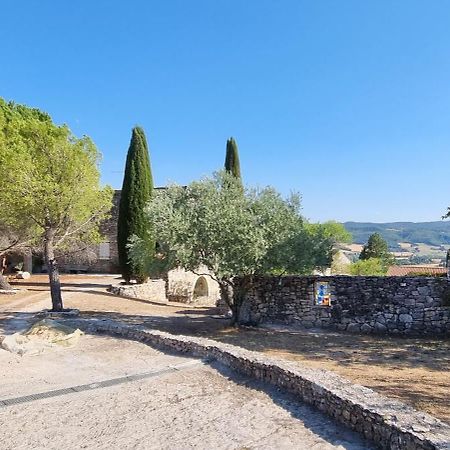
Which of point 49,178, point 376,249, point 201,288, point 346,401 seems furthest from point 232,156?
point 376,249

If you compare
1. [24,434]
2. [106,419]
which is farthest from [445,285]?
[24,434]

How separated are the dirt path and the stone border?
40.0 inches

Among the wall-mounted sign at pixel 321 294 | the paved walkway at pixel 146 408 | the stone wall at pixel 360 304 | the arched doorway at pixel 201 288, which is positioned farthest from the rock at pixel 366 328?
the arched doorway at pixel 201 288

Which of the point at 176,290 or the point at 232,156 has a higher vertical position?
the point at 232,156

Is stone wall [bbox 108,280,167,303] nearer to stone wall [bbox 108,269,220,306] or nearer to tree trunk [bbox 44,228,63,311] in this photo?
stone wall [bbox 108,269,220,306]

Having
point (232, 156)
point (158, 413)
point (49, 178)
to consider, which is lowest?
point (158, 413)

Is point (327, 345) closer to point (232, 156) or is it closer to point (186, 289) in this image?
point (186, 289)

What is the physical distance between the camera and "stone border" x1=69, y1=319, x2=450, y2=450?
497 centimetres

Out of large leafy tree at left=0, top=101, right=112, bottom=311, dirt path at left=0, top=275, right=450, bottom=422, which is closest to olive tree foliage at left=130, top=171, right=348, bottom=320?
dirt path at left=0, top=275, right=450, bottom=422

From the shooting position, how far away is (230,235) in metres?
12.5

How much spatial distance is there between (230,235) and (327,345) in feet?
12.7

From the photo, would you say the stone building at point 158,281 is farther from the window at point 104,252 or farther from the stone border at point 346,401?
the stone border at point 346,401

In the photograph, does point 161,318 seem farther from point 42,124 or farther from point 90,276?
point 90,276

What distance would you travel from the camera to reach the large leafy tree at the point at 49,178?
14352mm
